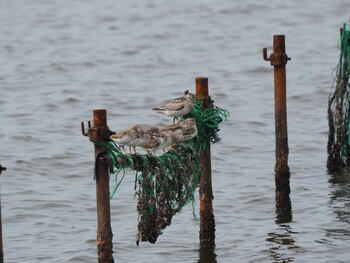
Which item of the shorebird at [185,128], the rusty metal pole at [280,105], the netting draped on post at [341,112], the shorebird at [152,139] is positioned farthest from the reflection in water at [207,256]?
the netting draped on post at [341,112]

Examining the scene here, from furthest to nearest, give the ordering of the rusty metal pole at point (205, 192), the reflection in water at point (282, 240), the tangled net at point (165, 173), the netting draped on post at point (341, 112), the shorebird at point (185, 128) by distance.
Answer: the netting draped on post at point (341, 112)
the reflection in water at point (282, 240)
the rusty metal pole at point (205, 192)
the shorebird at point (185, 128)
the tangled net at point (165, 173)

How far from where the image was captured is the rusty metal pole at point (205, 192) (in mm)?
14438

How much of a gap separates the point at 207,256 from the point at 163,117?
11213 mm

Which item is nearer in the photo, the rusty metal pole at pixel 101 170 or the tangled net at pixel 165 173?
the rusty metal pole at pixel 101 170

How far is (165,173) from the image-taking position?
43.5 feet

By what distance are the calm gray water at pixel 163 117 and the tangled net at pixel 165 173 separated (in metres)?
1.74

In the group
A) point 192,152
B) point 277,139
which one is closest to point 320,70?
point 277,139

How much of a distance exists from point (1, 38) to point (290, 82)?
39.6 feet

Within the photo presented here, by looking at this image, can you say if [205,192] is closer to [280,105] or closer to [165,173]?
[165,173]

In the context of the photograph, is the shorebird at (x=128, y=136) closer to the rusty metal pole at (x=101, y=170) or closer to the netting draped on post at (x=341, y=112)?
the rusty metal pole at (x=101, y=170)

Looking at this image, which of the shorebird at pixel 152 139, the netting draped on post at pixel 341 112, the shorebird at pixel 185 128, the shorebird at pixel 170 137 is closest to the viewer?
the shorebird at pixel 152 139

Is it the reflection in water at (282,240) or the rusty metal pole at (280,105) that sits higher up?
the rusty metal pole at (280,105)

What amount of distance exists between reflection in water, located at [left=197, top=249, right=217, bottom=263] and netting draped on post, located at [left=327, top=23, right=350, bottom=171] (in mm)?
4555

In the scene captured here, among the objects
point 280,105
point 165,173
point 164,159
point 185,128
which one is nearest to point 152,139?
point 164,159
